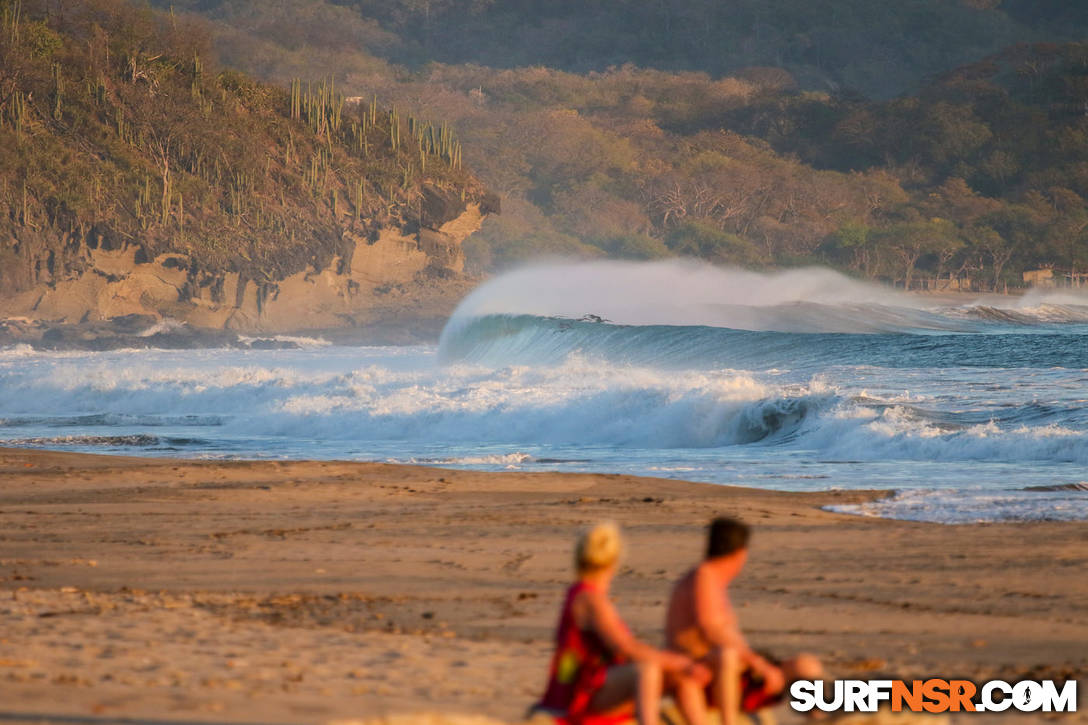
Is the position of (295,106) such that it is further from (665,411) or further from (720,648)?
(720,648)

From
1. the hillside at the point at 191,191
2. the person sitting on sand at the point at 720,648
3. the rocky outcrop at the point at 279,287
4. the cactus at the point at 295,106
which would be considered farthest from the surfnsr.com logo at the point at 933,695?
the cactus at the point at 295,106

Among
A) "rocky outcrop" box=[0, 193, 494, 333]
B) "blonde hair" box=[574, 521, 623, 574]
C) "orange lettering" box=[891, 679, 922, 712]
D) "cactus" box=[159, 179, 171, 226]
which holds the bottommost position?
"orange lettering" box=[891, 679, 922, 712]

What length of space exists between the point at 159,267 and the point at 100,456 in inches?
1833

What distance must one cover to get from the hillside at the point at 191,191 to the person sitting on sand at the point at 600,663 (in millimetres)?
55396

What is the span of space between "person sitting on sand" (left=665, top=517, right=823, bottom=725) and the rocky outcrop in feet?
181

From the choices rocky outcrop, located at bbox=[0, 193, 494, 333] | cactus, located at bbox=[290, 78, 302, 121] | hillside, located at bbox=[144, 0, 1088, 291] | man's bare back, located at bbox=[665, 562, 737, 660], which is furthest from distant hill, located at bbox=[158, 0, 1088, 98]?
man's bare back, located at bbox=[665, 562, 737, 660]

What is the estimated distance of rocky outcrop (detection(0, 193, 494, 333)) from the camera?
57031 mm

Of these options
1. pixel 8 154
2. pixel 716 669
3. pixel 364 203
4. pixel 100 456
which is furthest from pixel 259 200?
pixel 716 669

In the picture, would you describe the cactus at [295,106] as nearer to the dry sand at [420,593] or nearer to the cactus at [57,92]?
the cactus at [57,92]

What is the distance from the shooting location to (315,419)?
69.8 feet

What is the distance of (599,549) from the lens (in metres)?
4.05

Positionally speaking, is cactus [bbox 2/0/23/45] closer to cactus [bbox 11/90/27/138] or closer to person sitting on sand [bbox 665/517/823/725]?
cactus [bbox 11/90/27/138]

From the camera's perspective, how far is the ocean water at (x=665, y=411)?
44.8 feet

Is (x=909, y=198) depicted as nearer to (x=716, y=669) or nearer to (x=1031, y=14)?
(x=1031, y=14)
